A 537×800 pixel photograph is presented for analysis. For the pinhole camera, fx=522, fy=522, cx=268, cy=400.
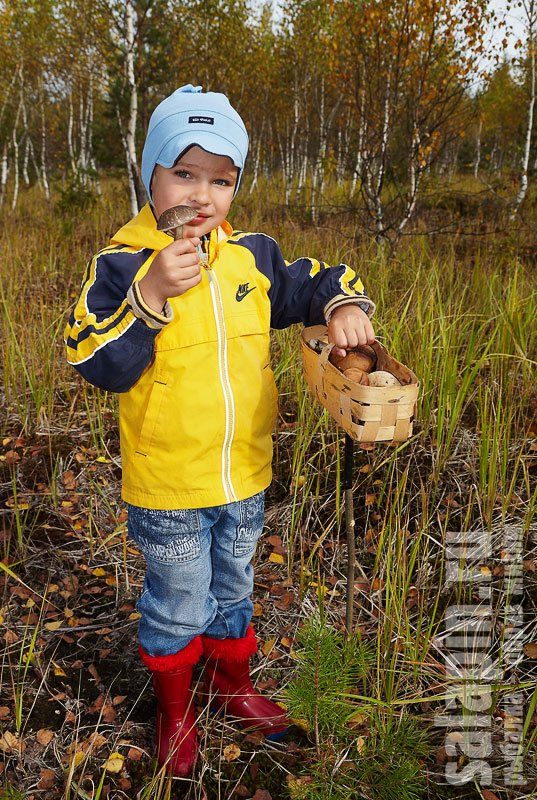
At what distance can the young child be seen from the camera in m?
1.03

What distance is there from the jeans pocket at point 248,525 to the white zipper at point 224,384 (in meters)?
0.10

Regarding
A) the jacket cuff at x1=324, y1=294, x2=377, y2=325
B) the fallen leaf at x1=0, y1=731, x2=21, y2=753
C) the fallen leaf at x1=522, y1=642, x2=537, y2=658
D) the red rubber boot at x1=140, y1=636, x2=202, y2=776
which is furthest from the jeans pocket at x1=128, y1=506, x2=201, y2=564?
the fallen leaf at x1=522, y1=642, x2=537, y2=658

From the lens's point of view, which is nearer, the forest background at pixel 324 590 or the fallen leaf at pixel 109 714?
the forest background at pixel 324 590

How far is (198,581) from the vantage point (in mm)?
1279

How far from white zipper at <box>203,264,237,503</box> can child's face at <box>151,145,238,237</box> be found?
102 millimetres

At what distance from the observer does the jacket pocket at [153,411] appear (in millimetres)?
1125

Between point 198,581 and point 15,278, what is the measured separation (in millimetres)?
2931

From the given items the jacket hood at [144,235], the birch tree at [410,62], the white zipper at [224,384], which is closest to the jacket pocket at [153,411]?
the white zipper at [224,384]

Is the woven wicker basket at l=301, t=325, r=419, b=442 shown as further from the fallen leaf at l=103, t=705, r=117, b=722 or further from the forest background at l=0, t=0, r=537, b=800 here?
the fallen leaf at l=103, t=705, r=117, b=722

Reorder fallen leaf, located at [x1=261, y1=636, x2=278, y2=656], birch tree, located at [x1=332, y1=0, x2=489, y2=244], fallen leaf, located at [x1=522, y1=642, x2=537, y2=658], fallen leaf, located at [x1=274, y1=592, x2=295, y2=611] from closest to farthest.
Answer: fallen leaf, located at [x1=522, y1=642, x2=537, y2=658]
fallen leaf, located at [x1=261, y1=636, x2=278, y2=656]
fallen leaf, located at [x1=274, y1=592, x2=295, y2=611]
birch tree, located at [x1=332, y1=0, x2=489, y2=244]

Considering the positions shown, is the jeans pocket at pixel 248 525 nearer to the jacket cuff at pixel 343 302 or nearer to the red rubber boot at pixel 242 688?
the red rubber boot at pixel 242 688

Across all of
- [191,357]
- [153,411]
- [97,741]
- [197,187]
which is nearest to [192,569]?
[153,411]

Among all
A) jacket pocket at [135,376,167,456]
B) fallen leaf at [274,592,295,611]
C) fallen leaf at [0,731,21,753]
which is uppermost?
jacket pocket at [135,376,167,456]

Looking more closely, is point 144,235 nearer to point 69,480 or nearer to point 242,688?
point 242,688
